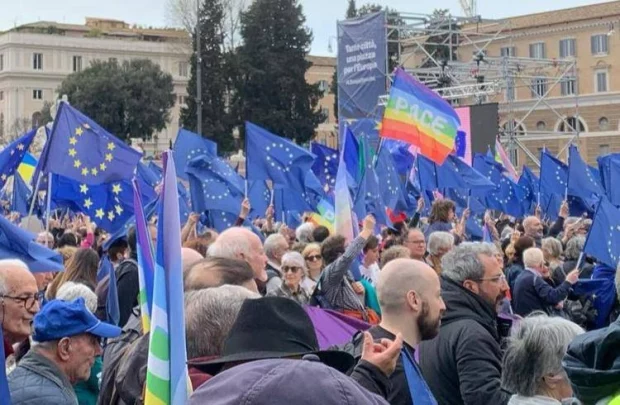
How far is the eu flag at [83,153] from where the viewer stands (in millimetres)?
9930

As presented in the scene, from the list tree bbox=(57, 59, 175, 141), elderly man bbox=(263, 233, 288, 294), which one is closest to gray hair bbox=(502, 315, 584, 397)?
elderly man bbox=(263, 233, 288, 294)

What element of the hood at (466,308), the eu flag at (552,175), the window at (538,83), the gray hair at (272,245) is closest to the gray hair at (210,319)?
the hood at (466,308)

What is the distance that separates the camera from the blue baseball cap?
152 inches

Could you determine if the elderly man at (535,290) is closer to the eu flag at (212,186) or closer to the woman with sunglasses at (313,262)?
the woman with sunglasses at (313,262)

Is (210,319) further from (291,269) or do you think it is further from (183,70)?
(183,70)

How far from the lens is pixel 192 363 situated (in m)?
2.89

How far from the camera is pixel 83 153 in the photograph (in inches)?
399

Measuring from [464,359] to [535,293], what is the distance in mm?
3287

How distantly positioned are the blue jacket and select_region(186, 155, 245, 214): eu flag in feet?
17.2

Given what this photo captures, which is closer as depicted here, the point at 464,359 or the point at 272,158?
the point at 464,359

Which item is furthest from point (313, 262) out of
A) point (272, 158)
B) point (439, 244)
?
point (272, 158)

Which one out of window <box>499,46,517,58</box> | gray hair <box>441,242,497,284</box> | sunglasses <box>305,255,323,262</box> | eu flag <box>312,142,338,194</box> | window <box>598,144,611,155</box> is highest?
window <box>499,46,517,58</box>

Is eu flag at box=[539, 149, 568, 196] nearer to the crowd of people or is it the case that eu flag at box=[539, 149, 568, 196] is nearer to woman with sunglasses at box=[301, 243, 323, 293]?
woman with sunglasses at box=[301, 243, 323, 293]

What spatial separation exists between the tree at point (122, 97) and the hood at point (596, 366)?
189 ft
